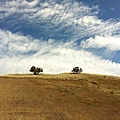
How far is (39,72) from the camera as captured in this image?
1848 inches

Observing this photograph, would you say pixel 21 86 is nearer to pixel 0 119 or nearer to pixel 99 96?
pixel 99 96

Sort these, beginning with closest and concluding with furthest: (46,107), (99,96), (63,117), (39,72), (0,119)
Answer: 1. (0,119)
2. (63,117)
3. (46,107)
4. (99,96)
5. (39,72)

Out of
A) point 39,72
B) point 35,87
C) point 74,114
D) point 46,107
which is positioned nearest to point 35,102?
point 46,107

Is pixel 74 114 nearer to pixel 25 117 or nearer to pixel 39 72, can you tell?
pixel 25 117

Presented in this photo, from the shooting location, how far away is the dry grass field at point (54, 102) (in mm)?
20391

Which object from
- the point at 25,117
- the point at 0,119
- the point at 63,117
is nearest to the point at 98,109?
the point at 63,117

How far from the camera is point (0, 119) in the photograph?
18484 mm

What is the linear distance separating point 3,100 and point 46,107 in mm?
4090

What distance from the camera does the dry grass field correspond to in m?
20.4

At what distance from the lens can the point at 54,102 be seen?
953 inches

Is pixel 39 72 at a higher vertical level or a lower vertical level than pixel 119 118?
higher

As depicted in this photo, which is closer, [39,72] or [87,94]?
[87,94]

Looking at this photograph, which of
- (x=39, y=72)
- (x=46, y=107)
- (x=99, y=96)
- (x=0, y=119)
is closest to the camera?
(x=0, y=119)

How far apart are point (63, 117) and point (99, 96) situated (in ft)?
30.5
